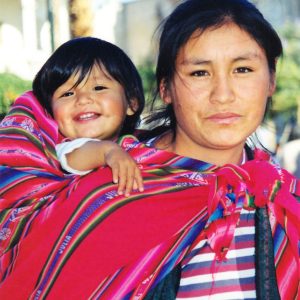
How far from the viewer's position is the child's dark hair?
2838mm

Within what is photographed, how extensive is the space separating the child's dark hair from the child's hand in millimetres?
804

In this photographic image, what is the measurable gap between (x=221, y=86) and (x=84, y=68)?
0.91 metres

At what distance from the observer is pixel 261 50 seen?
2.26 meters

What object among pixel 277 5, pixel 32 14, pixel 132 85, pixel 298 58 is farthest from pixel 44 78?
pixel 277 5

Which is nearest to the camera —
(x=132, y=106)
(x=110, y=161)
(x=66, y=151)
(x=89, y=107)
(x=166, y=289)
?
(x=166, y=289)

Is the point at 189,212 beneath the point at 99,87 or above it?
beneath

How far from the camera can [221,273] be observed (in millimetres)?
2020

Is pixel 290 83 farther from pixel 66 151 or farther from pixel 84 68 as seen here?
pixel 66 151

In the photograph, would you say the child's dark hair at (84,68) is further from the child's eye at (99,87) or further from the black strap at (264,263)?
the black strap at (264,263)

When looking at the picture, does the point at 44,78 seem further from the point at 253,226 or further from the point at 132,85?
the point at 253,226

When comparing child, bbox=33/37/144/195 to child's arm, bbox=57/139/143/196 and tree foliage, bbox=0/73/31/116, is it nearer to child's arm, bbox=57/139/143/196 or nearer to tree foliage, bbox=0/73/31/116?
child's arm, bbox=57/139/143/196

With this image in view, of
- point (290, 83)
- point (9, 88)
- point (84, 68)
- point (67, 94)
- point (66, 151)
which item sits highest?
point (84, 68)

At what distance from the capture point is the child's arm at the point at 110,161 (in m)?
2.00

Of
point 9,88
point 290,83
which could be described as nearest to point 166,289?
point 9,88
